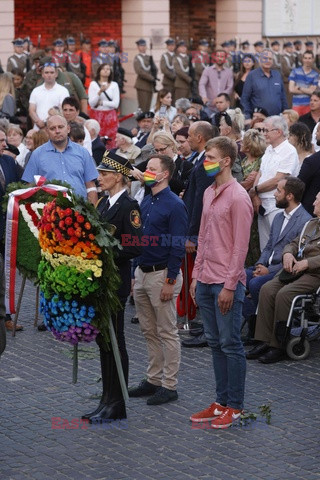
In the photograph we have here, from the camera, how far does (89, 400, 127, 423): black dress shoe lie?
28.0 feet

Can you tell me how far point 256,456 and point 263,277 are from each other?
339cm

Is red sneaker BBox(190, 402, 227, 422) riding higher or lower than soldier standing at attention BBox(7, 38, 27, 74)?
lower

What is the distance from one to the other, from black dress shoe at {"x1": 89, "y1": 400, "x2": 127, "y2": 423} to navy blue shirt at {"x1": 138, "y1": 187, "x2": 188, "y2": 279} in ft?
3.68

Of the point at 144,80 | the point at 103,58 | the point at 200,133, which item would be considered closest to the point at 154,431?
the point at 200,133

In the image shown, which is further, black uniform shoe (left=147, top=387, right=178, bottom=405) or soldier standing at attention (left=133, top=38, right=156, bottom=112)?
soldier standing at attention (left=133, top=38, right=156, bottom=112)

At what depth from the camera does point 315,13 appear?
34250 mm

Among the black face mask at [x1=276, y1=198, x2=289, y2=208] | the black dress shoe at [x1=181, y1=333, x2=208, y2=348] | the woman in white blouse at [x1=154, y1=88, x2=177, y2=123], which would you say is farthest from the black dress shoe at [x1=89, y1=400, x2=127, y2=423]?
the woman in white blouse at [x1=154, y1=88, x2=177, y2=123]

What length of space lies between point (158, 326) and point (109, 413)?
0.91m

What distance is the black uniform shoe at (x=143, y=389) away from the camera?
30.3 ft

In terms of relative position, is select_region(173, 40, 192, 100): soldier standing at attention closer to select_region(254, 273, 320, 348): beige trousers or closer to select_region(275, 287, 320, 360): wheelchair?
select_region(254, 273, 320, 348): beige trousers

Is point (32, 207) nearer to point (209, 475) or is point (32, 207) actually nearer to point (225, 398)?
point (225, 398)

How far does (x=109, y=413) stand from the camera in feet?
28.1

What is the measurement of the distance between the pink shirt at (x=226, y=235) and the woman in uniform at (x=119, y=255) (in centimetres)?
54

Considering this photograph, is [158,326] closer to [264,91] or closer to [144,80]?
[264,91]
